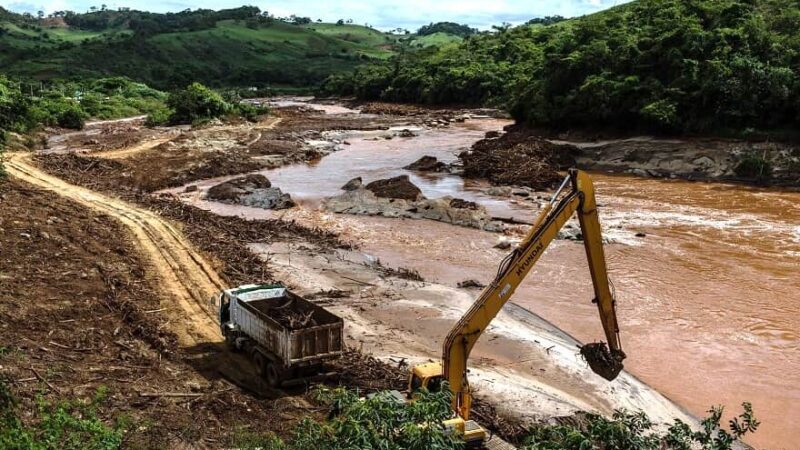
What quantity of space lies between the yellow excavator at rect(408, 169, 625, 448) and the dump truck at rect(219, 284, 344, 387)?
2.90m

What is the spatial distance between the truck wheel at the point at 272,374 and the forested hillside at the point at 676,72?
1418 inches

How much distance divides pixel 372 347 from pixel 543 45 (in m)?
80.2

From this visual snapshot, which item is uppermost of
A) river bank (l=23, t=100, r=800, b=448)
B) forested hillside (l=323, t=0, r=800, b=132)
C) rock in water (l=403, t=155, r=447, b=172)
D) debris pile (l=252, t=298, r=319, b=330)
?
forested hillside (l=323, t=0, r=800, b=132)

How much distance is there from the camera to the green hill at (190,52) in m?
103

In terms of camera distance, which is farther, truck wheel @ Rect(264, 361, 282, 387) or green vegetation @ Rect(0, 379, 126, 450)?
truck wheel @ Rect(264, 361, 282, 387)

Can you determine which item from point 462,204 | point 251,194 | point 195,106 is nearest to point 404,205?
point 462,204

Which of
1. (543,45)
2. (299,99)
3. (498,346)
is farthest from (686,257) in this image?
(299,99)

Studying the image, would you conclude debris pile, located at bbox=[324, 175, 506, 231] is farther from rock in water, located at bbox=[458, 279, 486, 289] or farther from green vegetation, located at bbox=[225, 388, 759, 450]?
green vegetation, located at bbox=[225, 388, 759, 450]

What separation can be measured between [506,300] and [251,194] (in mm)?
27513

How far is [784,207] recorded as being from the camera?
34781mm

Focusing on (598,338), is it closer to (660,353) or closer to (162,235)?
(660,353)

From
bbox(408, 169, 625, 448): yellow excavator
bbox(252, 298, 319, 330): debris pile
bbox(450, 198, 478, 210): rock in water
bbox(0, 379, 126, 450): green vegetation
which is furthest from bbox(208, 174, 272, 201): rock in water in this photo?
bbox(408, 169, 625, 448): yellow excavator

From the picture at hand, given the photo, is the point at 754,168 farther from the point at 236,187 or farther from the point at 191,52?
the point at 191,52

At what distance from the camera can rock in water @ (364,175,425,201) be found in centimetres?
3616
